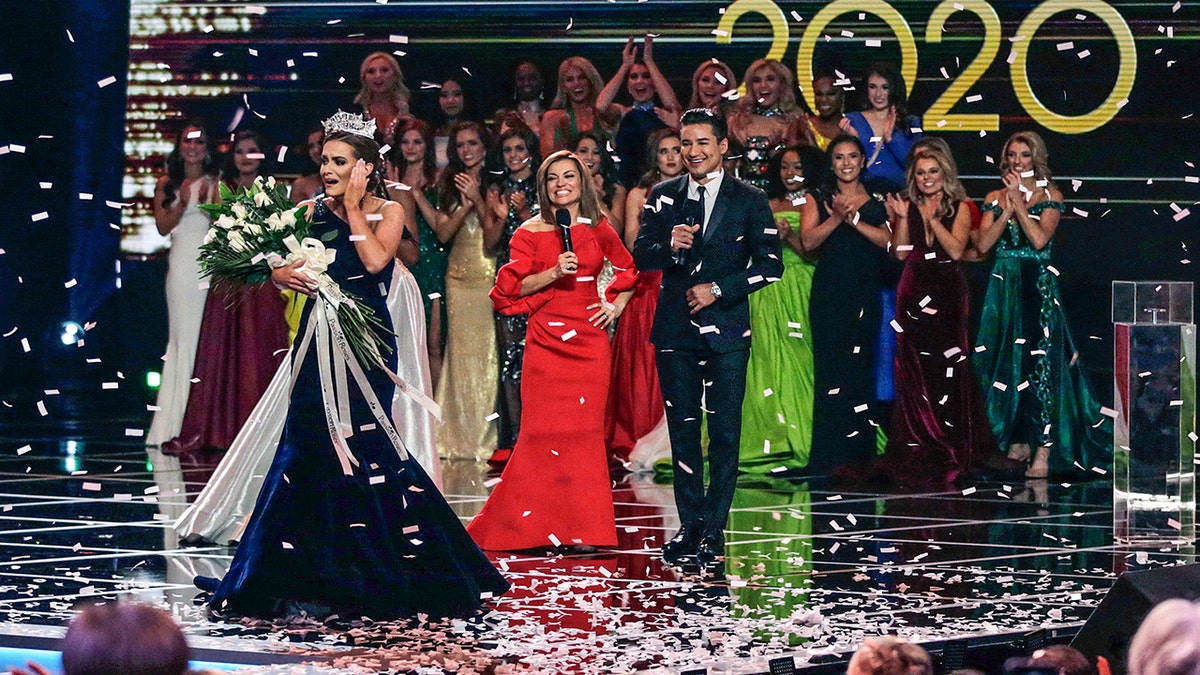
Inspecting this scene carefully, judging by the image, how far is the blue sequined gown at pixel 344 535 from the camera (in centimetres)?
530

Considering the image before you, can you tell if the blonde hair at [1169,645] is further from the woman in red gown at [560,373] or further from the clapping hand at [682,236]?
the woman in red gown at [560,373]

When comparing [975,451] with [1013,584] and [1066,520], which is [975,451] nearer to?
[1066,520]

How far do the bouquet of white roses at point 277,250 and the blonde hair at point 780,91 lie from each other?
4.73 meters

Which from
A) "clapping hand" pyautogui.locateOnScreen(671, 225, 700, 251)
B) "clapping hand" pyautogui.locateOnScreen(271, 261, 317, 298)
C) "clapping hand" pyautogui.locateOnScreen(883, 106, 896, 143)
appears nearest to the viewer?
"clapping hand" pyautogui.locateOnScreen(271, 261, 317, 298)

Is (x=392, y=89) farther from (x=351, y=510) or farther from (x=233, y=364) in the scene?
(x=351, y=510)

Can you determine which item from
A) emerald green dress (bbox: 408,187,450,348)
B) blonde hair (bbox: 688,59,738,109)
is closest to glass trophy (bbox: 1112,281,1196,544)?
blonde hair (bbox: 688,59,738,109)

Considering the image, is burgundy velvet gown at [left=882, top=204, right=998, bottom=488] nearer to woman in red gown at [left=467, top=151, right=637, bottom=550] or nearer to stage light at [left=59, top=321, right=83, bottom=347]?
woman in red gown at [left=467, top=151, right=637, bottom=550]

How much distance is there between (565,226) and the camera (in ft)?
22.7

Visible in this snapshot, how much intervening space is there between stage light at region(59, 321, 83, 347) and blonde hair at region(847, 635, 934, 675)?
411 inches

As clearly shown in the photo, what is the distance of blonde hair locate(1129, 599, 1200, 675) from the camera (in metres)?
2.41

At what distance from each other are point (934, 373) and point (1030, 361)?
1.65 ft

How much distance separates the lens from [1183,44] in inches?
403

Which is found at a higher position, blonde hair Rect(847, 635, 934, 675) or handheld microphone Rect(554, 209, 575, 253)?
handheld microphone Rect(554, 209, 575, 253)

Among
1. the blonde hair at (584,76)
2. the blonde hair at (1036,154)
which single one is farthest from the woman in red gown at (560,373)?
the blonde hair at (584,76)
